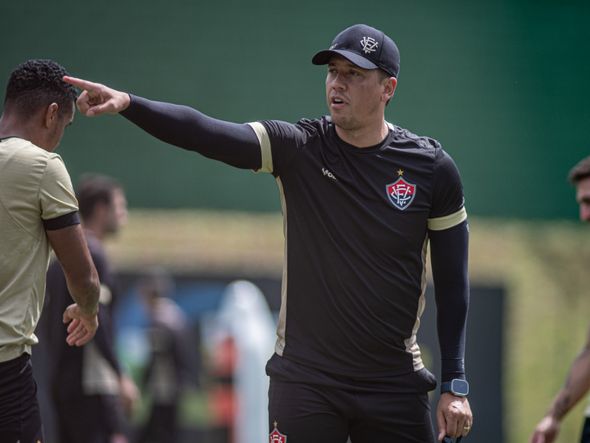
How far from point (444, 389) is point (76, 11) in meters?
11.9

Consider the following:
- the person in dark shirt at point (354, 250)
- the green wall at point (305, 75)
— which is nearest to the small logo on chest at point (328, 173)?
the person in dark shirt at point (354, 250)

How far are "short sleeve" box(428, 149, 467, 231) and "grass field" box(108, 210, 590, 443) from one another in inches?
326

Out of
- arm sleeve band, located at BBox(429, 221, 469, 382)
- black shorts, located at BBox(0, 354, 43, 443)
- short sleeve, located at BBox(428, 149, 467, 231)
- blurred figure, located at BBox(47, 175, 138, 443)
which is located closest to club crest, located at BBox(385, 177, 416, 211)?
short sleeve, located at BBox(428, 149, 467, 231)

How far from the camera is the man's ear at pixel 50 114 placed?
5367 millimetres

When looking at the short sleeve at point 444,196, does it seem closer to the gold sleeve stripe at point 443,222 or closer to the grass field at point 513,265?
the gold sleeve stripe at point 443,222

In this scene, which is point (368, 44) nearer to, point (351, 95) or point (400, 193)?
point (351, 95)

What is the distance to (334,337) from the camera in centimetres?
576

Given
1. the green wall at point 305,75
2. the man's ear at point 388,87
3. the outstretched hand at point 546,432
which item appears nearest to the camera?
the man's ear at point 388,87

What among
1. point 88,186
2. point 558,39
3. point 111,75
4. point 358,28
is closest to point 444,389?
point 358,28

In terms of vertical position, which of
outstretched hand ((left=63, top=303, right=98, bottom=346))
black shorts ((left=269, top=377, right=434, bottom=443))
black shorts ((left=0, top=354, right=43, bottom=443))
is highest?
outstretched hand ((left=63, top=303, right=98, bottom=346))

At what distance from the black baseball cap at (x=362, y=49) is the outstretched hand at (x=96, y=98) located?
3.82 feet

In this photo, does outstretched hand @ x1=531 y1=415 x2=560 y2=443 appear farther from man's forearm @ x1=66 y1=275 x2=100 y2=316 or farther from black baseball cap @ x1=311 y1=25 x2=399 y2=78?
man's forearm @ x1=66 y1=275 x2=100 y2=316

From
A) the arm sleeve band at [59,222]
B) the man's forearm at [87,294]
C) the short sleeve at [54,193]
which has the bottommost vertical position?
the man's forearm at [87,294]

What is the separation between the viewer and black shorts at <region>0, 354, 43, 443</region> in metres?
5.16
